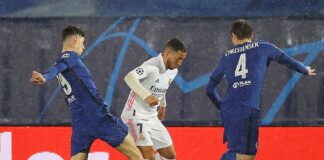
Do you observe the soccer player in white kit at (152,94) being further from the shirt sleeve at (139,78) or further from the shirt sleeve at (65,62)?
the shirt sleeve at (65,62)

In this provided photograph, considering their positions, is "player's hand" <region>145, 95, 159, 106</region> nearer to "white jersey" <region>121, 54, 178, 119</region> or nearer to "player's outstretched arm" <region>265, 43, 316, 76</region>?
"white jersey" <region>121, 54, 178, 119</region>

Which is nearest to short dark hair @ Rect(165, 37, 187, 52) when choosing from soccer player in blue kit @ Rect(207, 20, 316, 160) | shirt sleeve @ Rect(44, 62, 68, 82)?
soccer player in blue kit @ Rect(207, 20, 316, 160)

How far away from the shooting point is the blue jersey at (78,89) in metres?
6.54

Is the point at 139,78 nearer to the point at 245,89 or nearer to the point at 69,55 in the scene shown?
the point at 69,55

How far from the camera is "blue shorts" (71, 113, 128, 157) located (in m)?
6.58

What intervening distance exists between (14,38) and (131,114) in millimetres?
2081

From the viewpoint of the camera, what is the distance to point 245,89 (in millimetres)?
6625

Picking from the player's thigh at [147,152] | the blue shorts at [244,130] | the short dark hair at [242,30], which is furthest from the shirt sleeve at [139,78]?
the short dark hair at [242,30]

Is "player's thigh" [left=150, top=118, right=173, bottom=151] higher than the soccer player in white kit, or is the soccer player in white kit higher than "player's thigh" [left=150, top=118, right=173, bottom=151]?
the soccer player in white kit

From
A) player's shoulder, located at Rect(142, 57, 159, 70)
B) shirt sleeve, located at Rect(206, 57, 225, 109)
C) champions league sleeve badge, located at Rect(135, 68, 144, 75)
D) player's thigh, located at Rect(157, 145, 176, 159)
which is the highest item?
player's shoulder, located at Rect(142, 57, 159, 70)

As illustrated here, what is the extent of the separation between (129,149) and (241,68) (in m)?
1.13

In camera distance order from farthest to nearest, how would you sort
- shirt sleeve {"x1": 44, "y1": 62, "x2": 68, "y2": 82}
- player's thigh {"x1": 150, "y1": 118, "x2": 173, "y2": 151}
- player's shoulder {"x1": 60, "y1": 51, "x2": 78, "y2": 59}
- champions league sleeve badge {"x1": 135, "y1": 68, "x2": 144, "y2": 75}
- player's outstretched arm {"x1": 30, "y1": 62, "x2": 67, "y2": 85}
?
1. player's thigh {"x1": 150, "y1": 118, "x2": 173, "y2": 151}
2. champions league sleeve badge {"x1": 135, "y1": 68, "x2": 144, "y2": 75}
3. player's shoulder {"x1": 60, "y1": 51, "x2": 78, "y2": 59}
4. shirt sleeve {"x1": 44, "y1": 62, "x2": 68, "y2": 82}
5. player's outstretched arm {"x1": 30, "y1": 62, "x2": 67, "y2": 85}

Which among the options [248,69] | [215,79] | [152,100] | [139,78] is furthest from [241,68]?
[139,78]

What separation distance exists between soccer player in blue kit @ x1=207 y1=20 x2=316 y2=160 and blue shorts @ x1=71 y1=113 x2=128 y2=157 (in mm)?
909
